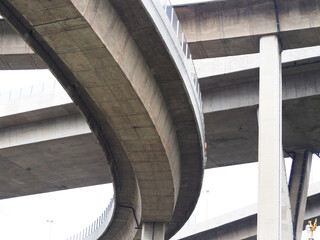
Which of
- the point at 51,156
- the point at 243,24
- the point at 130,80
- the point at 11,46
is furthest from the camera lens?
the point at 51,156

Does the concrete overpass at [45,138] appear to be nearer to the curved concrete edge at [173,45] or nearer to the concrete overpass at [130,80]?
the concrete overpass at [130,80]

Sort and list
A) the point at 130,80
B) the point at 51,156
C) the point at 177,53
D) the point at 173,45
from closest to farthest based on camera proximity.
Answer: the point at 130,80
the point at 173,45
the point at 177,53
the point at 51,156

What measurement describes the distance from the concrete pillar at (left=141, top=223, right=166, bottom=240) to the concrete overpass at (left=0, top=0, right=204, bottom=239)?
5.78ft

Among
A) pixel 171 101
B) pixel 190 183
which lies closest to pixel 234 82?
pixel 190 183

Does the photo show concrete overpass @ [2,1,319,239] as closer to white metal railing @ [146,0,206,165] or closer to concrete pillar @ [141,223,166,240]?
white metal railing @ [146,0,206,165]

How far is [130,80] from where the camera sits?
19156 millimetres

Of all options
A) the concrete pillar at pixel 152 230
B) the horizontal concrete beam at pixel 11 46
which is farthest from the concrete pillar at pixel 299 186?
the horizontal concrete beam at pixel 11 46

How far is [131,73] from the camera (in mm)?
19359

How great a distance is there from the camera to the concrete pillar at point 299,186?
122ft

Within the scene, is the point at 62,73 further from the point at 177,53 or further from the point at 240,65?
the point at 240,65

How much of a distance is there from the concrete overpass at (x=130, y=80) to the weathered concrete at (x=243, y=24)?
4556mm

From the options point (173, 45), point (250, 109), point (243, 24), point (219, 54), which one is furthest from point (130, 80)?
point (250, 109)

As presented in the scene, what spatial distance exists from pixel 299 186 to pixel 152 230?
34.7 feet

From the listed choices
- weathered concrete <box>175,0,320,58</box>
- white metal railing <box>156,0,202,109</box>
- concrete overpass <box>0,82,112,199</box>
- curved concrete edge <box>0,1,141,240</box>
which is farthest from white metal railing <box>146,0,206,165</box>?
concrete overpass <box>0,82,112,199</box>
